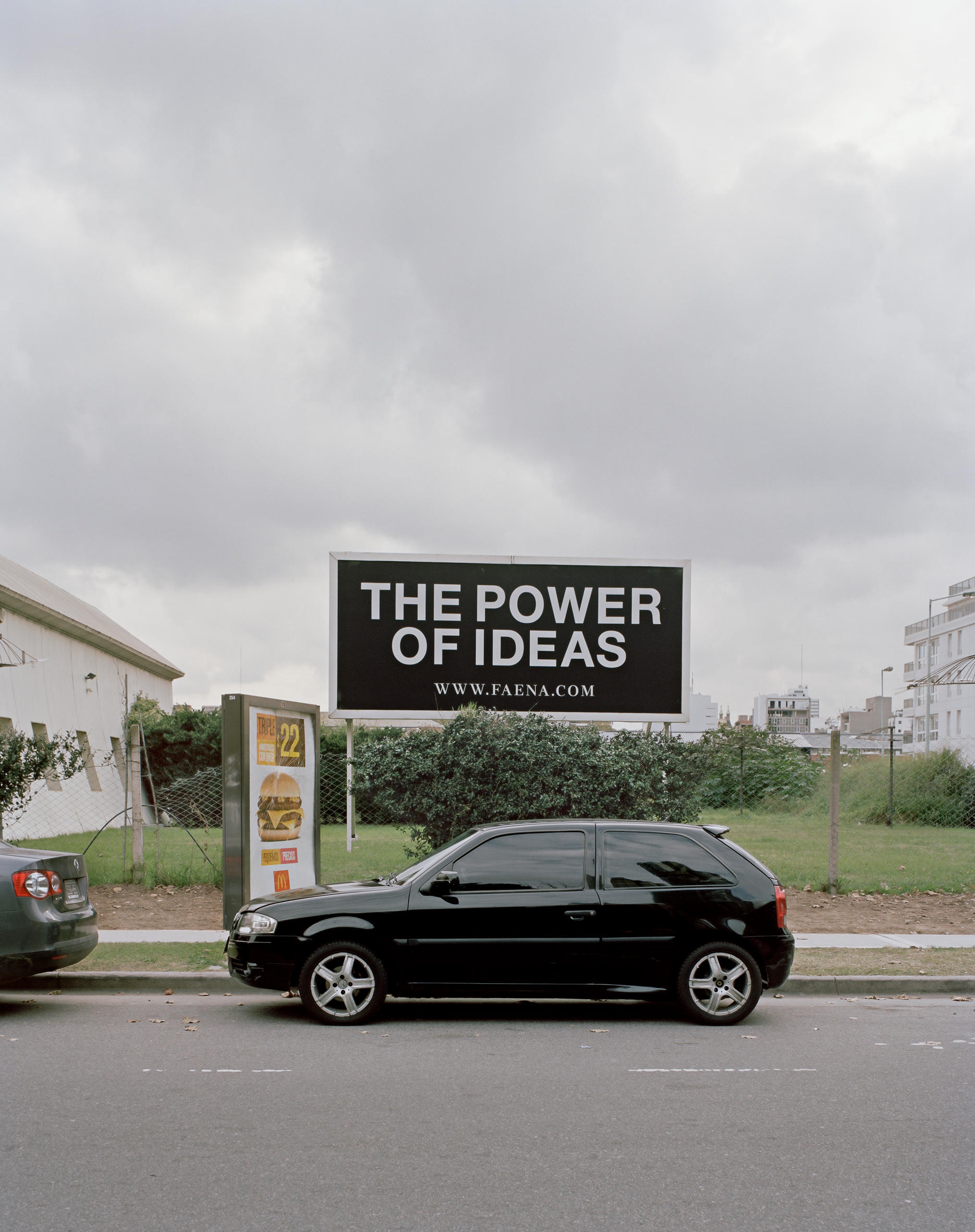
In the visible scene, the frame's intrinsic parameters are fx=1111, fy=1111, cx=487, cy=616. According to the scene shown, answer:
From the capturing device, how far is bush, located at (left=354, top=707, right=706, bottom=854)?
44.4 feet

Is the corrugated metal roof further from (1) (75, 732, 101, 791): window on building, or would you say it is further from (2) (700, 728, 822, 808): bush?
(2) (700, 728, 822, 808): bush

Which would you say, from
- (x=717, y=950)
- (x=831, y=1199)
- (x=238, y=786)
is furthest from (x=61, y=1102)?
(x=238, y=786)

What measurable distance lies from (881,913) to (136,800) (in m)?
9.40

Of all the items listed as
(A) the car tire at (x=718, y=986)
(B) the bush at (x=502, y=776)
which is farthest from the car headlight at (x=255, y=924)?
(B) the bush at (x=502, y=776)

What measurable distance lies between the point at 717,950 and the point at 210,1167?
4248 mm

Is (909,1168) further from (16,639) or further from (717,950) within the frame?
(16,639)

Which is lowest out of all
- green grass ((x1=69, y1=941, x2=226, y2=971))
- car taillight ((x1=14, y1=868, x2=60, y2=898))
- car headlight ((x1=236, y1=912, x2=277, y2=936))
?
green grass ((x1=69, y1=941, x2=226, y2=971))

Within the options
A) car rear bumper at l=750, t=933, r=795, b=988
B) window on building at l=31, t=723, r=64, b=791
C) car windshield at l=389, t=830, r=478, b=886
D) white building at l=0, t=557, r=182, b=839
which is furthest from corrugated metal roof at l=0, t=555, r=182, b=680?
car rear bumper at l=750, t=933, r=795, b=988

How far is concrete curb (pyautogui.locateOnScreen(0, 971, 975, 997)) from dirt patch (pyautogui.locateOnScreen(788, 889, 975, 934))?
235cm

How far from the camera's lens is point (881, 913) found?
42.9 feet

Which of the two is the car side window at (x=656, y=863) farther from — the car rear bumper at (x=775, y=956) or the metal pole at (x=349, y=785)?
the metal pole at (x=349, y=785)

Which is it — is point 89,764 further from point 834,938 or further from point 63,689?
point 834,938

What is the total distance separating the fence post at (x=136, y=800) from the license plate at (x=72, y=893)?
5531 mm

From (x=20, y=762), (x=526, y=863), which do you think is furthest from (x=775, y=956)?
(x=20, y=762)
